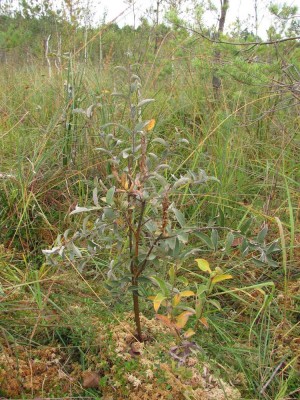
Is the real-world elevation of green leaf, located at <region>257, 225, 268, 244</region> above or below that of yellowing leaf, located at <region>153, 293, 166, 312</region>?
above

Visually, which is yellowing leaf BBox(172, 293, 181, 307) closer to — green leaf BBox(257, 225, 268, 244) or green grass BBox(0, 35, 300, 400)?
green grass BBox(0, 35, 300, 400)

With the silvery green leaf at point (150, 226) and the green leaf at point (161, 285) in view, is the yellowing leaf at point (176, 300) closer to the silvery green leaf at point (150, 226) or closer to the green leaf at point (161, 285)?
the green leaf at point (161, 285)

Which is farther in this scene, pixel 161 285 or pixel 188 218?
pixel 188 218

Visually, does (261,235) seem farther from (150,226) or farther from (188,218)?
(188,218)

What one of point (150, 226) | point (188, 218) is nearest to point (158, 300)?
point (150, 226)

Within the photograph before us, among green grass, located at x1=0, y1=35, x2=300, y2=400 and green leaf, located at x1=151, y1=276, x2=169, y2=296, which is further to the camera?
green grass, located at x1=0, y1=35, x2=300, y2=400

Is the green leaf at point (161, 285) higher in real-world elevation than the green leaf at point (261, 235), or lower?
lower

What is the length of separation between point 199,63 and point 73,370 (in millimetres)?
1940

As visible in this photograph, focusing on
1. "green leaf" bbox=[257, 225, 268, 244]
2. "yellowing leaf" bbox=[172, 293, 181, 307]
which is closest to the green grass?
"yellowing leaf" bbox=[172, 293, 181, 307]

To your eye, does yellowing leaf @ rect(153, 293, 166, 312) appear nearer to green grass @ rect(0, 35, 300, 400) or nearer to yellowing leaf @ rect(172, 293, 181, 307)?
yellowing leaf @ rect(172, 293, 181, 307)

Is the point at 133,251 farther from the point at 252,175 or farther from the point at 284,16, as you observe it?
the point at 284,16

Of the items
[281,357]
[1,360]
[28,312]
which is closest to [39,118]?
[28,312]

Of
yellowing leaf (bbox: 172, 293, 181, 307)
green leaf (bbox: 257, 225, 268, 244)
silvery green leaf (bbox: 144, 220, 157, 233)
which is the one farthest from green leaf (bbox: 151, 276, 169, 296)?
green leaf (bbox: 257, 225, 268, 244)

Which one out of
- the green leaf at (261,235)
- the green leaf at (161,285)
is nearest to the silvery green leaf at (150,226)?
the green leaf at (161,285)
